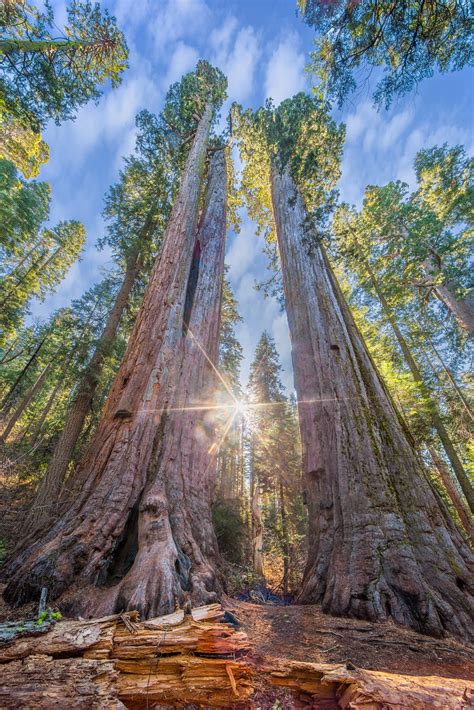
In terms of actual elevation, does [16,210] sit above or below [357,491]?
above

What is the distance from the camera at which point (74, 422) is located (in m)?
7.17

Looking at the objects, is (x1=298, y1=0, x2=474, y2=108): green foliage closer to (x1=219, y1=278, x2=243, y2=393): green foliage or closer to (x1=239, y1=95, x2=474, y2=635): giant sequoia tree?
(x1=239, y1=95, x2=474, y2=635): giant sequoia tree

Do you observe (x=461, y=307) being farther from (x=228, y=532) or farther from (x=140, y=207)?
(x=140, y=207)

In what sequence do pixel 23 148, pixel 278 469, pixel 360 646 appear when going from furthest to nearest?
pixel 278 469
pixel 23 148
pixel 360 646

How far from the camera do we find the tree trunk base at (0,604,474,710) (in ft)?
3.79

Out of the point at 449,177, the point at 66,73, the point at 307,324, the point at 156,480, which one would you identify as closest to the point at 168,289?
the point at 307,324

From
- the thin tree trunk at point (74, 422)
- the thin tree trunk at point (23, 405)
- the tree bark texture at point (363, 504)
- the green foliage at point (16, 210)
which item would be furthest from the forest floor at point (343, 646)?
the thin tree trunk at point (23, 405)

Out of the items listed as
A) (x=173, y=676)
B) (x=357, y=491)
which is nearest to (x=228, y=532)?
(x=357, y=491)

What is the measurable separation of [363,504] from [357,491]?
14 centimetres

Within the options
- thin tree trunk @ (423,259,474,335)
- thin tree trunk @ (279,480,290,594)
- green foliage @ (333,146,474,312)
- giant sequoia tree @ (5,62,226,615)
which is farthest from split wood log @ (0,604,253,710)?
thin tree trunk @ (279,480,290,594)

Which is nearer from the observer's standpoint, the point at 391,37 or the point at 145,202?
the point at 391,37

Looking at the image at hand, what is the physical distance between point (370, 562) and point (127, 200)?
1327 cm

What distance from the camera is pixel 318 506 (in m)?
3.79

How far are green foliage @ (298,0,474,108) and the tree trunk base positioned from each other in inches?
227
